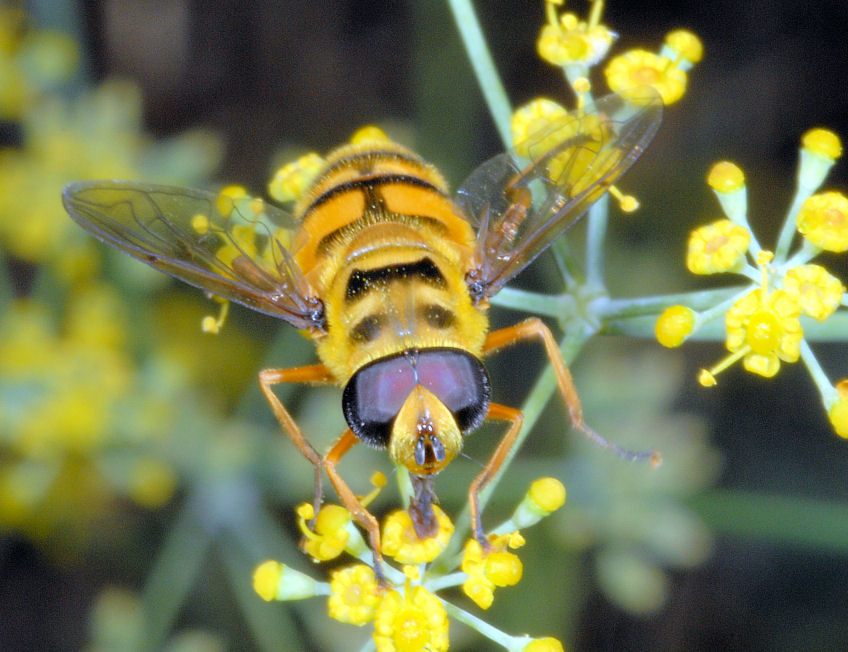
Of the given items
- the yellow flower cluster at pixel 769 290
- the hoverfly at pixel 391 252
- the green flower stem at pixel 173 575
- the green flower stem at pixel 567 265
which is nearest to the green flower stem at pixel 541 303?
the green flower stem at pixel 567 265

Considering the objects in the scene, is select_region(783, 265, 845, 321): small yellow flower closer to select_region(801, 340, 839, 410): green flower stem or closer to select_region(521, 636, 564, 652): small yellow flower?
select_region(801, 340, 839, 410): green flower stem

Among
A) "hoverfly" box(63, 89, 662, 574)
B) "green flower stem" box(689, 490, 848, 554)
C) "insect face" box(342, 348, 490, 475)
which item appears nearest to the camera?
"insect face" box(342, 348, 490, 475)

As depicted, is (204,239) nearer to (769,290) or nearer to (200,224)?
(200,224)

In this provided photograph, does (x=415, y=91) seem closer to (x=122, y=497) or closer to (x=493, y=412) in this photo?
(x=122, y=497)

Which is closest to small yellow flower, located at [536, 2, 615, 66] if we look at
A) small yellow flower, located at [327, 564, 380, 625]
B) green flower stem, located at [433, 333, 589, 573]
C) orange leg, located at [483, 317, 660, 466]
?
orange leg, located at [483, 317, 660, 466]

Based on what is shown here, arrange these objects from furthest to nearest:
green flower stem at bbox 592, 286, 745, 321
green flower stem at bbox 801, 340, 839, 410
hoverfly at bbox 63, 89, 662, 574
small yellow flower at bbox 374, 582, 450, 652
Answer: green flower stem at bbox 592, 286, 745, 321
green flower stem at bbox 801, 340, 839, 410
small yellow flower at bbox 374, 582, 450, 652
hoverfly at bbox 63, 89, 662, 574

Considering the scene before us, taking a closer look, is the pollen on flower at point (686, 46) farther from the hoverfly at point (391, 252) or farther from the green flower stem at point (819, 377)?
the green flower stem at point (819, 377)
